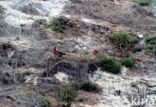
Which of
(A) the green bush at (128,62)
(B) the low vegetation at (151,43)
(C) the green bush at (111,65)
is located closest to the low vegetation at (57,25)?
(C) the green bush at (111,65)

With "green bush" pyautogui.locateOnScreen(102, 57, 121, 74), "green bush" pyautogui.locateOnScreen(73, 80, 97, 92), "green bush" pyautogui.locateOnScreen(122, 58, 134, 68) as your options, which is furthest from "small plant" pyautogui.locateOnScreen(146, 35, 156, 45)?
"green bush" pyautogui.locateOnScreen(73, 80, 97, 92)

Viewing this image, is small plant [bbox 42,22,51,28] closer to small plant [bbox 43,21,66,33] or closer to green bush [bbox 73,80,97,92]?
small plant [bbox 43,21,66,33]

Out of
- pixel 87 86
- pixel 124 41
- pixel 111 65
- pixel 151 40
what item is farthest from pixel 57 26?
pixel 151 40

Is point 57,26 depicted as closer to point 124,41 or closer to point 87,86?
point 124,41

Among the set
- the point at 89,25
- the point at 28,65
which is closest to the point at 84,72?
the point at 28,65

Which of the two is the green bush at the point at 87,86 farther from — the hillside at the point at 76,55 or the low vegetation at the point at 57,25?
the low vegetation at the point at 57,25

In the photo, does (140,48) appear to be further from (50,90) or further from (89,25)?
(50,90)
